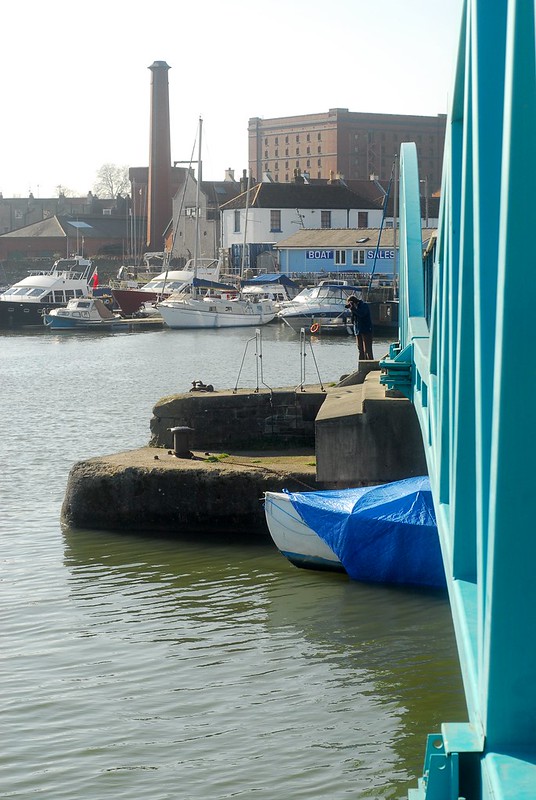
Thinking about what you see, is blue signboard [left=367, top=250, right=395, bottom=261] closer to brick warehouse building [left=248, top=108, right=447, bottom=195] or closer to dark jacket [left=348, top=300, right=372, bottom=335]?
dark jacket [left=348, top=300, right=372, bottom=335]

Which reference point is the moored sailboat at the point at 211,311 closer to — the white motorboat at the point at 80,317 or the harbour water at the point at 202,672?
the white motorboat at the point at 80,317

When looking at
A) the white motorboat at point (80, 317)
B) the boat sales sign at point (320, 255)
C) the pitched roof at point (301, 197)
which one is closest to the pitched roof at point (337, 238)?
the boat sales sign at point (320, 255)

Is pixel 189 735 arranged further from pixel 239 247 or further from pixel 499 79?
pixel 239 247

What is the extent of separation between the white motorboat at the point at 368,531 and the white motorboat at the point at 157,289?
59148mm

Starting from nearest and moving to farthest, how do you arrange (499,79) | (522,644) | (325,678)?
(522,644) → (499,79) → (325,678)

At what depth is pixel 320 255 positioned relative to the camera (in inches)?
3159

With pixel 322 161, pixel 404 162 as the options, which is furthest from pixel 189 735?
pixel 322 161

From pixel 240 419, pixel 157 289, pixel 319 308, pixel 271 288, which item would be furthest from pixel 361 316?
pixel 157 289

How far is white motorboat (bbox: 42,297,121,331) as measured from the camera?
6831cm

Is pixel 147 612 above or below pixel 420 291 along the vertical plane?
below

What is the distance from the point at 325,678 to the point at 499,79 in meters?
7.57

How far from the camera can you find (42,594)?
41.5 ft

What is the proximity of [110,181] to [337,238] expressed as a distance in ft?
283

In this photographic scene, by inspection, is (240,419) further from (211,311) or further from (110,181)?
(110,181)
